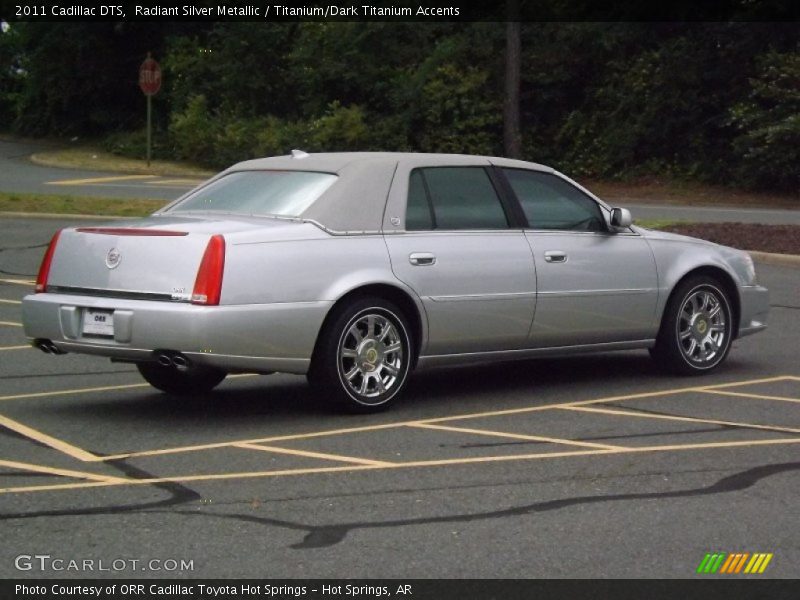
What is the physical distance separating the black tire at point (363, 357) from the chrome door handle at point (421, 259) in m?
0.30

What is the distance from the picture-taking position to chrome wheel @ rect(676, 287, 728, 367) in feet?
34.2

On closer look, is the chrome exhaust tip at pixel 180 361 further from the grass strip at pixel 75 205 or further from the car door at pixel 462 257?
the grass strip at pixel 75 205

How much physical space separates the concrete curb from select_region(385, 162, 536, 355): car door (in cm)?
980

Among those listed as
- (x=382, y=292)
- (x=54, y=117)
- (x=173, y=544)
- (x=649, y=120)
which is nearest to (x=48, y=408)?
(x=382, y=292)

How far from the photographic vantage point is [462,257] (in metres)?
9.19

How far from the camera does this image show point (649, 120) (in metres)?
37.2

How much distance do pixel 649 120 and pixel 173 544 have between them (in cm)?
3267

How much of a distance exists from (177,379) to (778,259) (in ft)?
36.2

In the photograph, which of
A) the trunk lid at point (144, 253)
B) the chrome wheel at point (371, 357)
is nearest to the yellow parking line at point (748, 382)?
the chrome wheel at point (371, 357)

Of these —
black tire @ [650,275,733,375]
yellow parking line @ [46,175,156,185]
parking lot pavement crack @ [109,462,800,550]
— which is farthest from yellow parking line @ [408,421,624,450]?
yellow parking line @ [46,175,156,185]

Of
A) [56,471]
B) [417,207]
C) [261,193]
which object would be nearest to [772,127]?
[417,207]

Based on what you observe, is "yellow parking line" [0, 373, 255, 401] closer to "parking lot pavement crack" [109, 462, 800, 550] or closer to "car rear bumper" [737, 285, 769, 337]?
"parking lot pavement crack" [109, 462, 800, 550]
